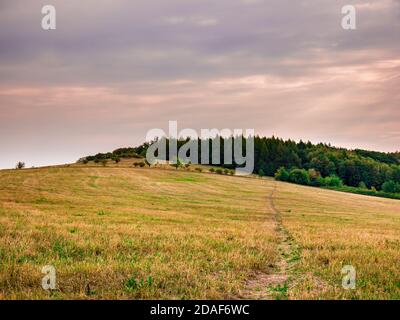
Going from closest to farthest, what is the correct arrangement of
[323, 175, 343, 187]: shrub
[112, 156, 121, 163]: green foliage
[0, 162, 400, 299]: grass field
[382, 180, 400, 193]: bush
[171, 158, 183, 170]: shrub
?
[0, 162, 400, 299]: grass field, [171, 158, 183, 170]: shrub, [112, 156, 121, 163]: green foliage, [323, 175, 343, 187]: shrub, [382, 180, 400, 193]: bush

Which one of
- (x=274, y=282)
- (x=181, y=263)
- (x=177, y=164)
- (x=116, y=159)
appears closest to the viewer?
(x=274, y=282)

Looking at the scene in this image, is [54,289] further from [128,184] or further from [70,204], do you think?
[128,184]

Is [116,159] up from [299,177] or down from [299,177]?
up

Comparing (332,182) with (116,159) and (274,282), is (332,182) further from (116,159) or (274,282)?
(274,282)

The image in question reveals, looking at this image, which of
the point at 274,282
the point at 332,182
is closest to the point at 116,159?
the point at 332,182

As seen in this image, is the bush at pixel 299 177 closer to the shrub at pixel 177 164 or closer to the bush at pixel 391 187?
the bush at pixel 391 187

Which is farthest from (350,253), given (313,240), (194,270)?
(194,270)

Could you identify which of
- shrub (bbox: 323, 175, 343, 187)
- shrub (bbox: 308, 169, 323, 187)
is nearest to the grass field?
shrub (bbox: 308, 169, 323, 187)

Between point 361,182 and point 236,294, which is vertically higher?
point 236,294

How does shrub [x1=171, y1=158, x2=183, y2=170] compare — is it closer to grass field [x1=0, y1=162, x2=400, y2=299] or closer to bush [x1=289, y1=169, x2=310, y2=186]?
bush [x1=289, y1=169, x2=310, y2=186]

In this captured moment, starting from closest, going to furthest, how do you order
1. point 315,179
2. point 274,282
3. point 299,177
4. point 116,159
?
point 274,282
point 116,159
point 299,177
point 315,179
